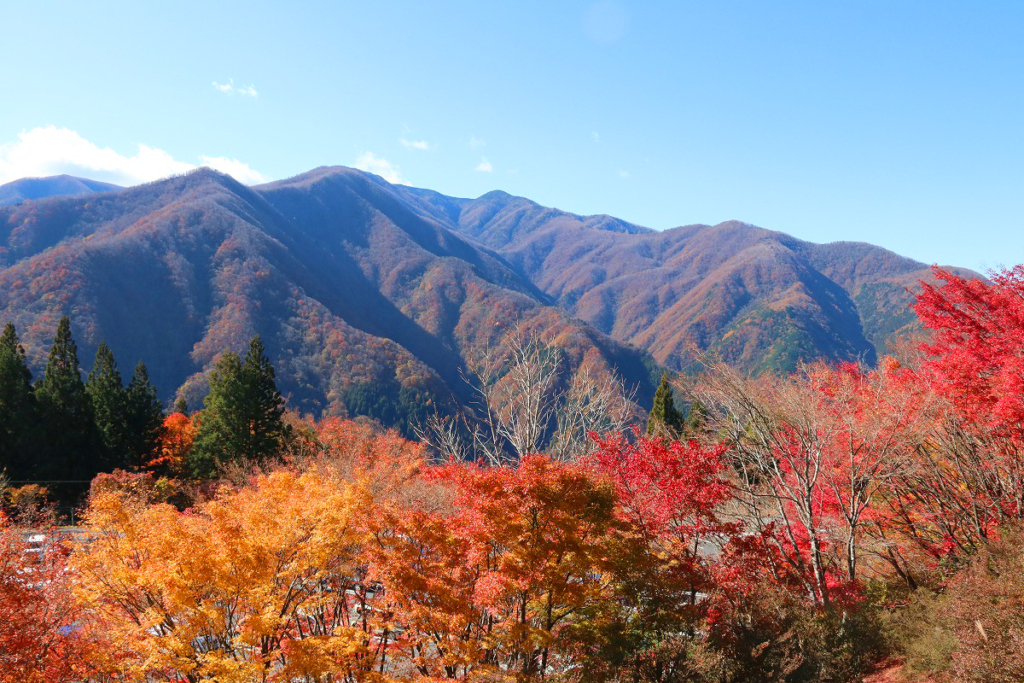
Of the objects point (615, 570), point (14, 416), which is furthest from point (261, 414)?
point (615, 570)

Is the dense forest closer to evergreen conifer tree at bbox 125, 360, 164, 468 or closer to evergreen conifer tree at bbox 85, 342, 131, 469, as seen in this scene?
evergreen conifer tree at bbox 85, 342, 131, 469

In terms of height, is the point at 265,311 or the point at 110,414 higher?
the point at 265,311

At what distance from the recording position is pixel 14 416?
1209 inches

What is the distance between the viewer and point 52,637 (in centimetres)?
1015

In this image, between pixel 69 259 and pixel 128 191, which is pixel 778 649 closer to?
pixel 69 259

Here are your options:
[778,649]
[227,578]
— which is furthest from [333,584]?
[778,649]

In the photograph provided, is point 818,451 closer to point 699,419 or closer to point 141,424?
point 699,419

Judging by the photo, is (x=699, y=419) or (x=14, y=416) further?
(x=14, y=416)

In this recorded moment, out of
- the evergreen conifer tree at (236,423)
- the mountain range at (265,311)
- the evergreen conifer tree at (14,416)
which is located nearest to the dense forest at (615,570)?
the evergreen conifer tree at (14,416)

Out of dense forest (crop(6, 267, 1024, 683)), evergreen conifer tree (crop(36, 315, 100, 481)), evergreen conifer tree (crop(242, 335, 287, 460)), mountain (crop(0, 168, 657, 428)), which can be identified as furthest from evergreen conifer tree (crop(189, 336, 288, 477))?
→ mountain (crop(0, 168, 657, 428))

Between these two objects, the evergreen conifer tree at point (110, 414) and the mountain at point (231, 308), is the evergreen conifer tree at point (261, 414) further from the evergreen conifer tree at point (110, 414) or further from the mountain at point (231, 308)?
the mountain at point (231, 308)

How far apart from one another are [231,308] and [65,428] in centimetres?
9199

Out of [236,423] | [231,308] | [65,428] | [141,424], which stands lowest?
[141,424]

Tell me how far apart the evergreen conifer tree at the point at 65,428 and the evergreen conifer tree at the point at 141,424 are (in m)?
2.32
